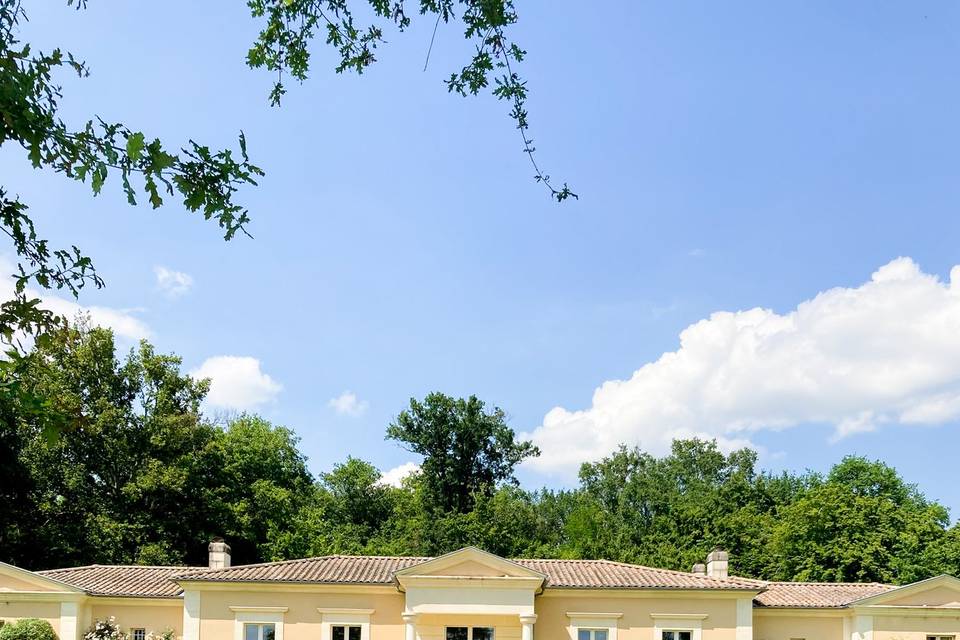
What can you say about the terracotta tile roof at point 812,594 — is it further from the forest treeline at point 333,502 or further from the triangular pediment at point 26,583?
the triangular pediment at point 26,583

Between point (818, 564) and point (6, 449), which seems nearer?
point (6, 449)

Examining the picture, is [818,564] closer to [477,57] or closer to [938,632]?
[938,632]

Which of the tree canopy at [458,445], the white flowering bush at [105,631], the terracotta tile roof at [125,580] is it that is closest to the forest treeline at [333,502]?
the tree canopy at [458,445]

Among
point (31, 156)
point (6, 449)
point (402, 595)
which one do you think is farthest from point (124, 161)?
point (6, 449)

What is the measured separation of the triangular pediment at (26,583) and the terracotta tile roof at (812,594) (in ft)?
61.6

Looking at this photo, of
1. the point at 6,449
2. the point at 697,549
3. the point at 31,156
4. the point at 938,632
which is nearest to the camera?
the point at 31,156

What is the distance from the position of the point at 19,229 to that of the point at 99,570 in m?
26.4

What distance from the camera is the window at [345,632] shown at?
83.0ft

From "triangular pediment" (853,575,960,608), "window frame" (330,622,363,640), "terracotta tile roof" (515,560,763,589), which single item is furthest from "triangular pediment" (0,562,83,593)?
"triangular pediment" (853,575,960,608)

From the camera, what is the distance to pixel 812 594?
2750 cm

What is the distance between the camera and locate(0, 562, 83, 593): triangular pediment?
24969 mm

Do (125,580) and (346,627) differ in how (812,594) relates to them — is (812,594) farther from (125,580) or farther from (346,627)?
(125,580)

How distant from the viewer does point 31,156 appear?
4238 mm

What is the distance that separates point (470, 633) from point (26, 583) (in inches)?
469
